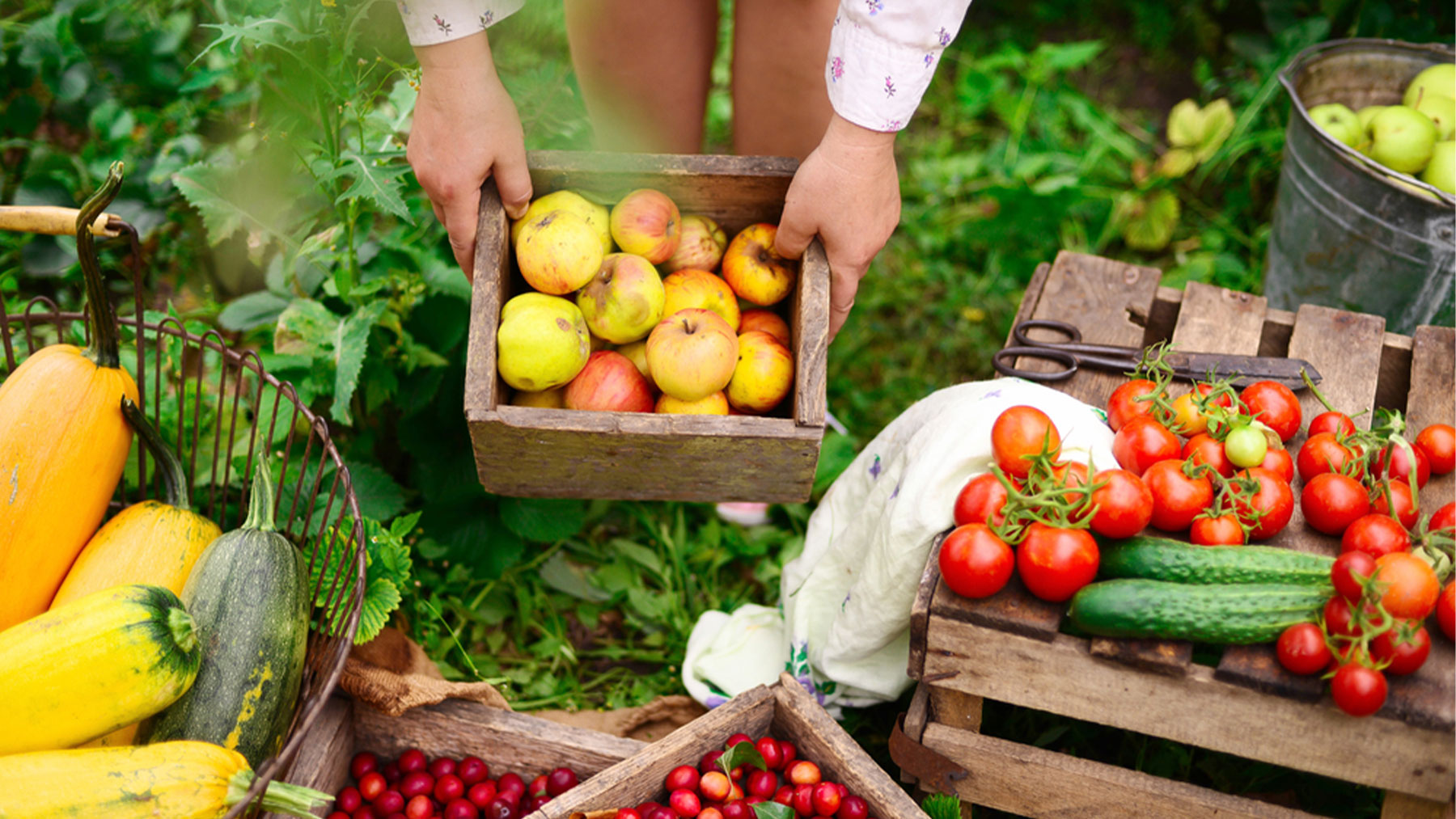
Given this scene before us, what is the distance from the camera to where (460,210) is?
170 centimetres

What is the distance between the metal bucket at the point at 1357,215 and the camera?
7.65 feet

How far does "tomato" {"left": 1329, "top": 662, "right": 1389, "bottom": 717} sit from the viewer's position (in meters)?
1.27

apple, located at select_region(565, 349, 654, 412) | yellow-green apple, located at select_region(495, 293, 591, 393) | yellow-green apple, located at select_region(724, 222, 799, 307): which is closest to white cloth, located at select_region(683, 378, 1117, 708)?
yellow-green apple, located at select_region(724, 222, 799, 307)

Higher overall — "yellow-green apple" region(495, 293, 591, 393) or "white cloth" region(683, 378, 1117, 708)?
"yellow-green apple" region(495, 293, 591, 393)

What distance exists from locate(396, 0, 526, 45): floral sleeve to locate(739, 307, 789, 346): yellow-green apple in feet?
2.21

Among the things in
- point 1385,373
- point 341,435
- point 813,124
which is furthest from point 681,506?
point 1385,373

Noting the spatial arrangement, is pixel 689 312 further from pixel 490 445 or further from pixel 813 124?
pixel 813 124

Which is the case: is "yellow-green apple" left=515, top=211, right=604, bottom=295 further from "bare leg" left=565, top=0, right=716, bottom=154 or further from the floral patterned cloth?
"bare leg" left=565, top=0, right=716, bottom=154

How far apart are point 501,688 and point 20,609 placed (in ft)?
3.11

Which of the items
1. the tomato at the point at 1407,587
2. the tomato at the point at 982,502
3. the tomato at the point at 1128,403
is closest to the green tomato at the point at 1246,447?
the tomato at the point at 1128,403

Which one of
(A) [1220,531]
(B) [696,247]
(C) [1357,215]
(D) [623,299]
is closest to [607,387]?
(D) [623,299]

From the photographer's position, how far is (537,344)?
61.9 inches

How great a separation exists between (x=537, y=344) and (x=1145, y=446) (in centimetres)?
99

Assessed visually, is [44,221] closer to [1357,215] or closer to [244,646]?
[244,646]
